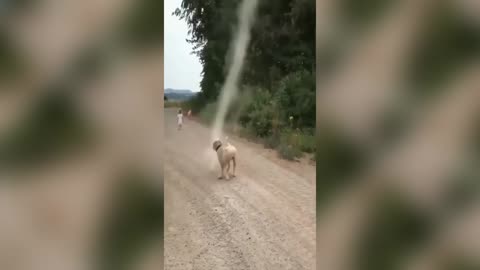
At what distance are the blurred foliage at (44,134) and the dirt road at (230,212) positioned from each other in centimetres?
38

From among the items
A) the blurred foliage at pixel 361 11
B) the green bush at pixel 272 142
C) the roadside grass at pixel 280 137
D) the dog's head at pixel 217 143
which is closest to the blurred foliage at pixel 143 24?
the blurred foliage at pixel 361 11

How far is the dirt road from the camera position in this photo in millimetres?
1046

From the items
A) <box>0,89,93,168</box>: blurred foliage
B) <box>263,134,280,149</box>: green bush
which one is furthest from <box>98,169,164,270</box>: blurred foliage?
<box>263,134,280,149</box>: green bush

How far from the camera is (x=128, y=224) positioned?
2.12ft

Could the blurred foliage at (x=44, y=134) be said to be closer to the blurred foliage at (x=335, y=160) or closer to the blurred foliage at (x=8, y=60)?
the blurred foliage at (x=8, y=60)

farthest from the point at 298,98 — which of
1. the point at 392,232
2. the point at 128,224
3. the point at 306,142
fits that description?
the point at 128,224

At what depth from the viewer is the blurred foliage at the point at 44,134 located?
2.02ft

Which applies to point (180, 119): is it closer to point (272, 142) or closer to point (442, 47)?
point (272, 142)

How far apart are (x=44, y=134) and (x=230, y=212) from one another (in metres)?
0.61

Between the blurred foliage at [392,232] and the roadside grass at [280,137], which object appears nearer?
the blurred foliage at [392,232]

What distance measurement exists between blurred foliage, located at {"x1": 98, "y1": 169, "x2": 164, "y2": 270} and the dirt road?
13.7 inches

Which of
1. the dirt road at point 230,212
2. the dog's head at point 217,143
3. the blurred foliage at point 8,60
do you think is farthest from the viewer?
the dog's head at point 217,143

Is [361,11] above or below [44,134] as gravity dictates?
above

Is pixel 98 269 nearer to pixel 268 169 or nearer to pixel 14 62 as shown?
pixel 14 62
